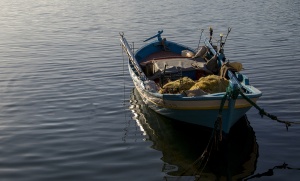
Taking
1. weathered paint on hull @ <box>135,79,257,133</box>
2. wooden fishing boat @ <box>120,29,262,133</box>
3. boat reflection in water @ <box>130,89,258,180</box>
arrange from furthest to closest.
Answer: weathered paint on hull @ <box>135,79,257,133</box>
wooden fishing boat @ <box>120,29,262,133</box>
boat reflection in water @ <box>130,89,258,180</box>

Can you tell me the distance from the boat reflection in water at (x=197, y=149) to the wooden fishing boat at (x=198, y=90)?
68cm

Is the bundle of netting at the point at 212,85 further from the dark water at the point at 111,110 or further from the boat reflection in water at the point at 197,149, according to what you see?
the dark water at the point at 111,110

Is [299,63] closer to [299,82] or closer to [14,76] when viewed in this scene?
[299,82]

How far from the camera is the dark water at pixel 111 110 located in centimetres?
1411

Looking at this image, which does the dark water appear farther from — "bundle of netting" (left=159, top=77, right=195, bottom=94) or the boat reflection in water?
"bundle of netting" (left=159, top=77, right=195, bottom=94)

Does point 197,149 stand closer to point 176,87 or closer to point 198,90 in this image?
point 198,90

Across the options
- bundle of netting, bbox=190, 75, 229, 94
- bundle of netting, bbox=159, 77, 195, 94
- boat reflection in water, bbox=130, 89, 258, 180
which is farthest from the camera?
bundle of netting, bbox=159, 77, 195, 94

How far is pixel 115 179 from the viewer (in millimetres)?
13195

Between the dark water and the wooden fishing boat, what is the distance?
1165 mm

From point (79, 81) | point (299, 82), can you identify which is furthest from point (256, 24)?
point (79, 81)

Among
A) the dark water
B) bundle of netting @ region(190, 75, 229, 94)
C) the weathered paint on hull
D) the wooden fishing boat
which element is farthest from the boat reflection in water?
bundle of netting @ region(190, 75, 229, 94)

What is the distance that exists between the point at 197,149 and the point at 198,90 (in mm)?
2268

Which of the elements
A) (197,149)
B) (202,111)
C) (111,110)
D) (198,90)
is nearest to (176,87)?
(198,90)

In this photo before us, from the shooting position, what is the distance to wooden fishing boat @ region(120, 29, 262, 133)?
47.3 ft
